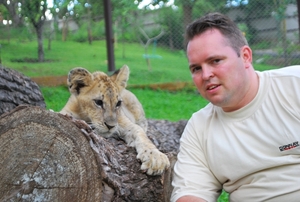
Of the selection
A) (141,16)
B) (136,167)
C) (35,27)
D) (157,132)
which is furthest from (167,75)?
(136,167)

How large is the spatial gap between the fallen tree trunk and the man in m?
0.41

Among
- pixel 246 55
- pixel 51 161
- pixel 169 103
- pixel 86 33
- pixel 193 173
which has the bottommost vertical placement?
pixel 169 103

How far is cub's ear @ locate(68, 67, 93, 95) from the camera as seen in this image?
11.2 feet

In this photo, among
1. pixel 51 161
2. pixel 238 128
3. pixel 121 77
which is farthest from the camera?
pixel 121 77

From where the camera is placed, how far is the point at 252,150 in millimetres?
2234

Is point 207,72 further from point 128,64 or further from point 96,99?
point 128,64

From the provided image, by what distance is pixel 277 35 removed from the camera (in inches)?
299

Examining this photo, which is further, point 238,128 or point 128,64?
point 128,64

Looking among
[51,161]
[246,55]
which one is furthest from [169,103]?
[51,161]

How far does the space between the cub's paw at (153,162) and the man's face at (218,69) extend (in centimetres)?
54

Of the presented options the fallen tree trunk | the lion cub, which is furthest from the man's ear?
the lion cub

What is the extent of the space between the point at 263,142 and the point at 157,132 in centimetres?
240

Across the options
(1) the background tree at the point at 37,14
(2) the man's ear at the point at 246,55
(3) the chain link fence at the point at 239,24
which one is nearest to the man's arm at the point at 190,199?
(2) the man's ear at the point at 246,55

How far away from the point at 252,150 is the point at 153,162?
2.02 ft
